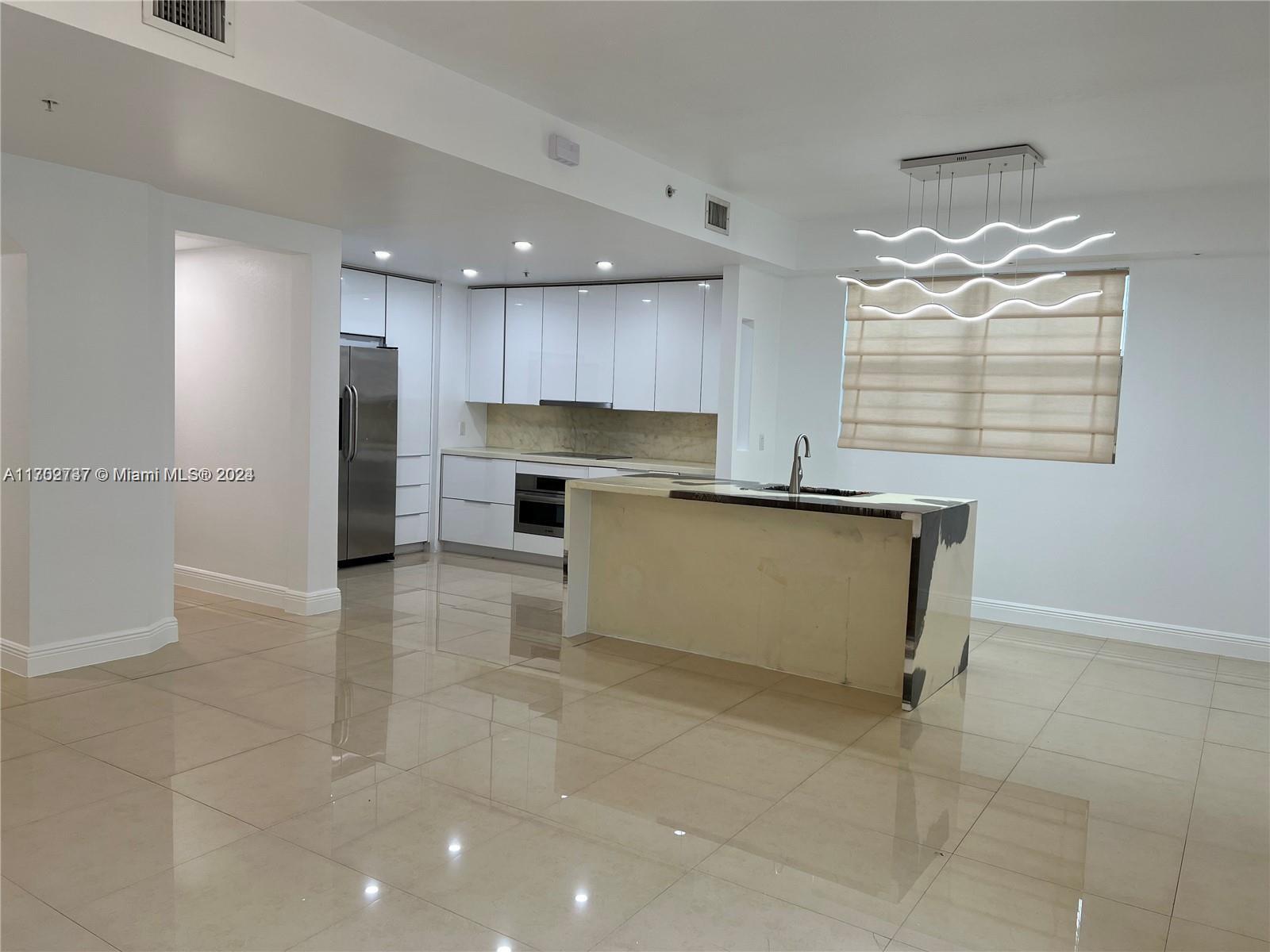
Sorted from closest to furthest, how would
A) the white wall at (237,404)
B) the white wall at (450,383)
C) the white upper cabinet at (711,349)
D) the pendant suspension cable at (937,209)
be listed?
the pendant suspension cable at (937,209), the white wall at (237,404), the white upper cabinet at (711,349), the white wall at (450,383)

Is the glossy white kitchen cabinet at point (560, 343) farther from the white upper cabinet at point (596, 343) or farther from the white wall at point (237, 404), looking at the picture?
the white wall at point (237, 404)

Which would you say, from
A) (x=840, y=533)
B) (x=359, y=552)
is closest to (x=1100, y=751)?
(x=840, y=533)

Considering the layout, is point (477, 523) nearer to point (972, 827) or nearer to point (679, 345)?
point (679, 345)

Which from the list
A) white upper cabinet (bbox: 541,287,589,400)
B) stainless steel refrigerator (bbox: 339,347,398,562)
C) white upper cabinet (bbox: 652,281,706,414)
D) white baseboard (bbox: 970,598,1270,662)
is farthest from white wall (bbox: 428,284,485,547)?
white baseboard (bbox: 970,598,1270,662)

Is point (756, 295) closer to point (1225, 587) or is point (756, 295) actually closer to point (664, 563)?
point (664, 563)

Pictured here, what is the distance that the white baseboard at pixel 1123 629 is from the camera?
561 centimetres

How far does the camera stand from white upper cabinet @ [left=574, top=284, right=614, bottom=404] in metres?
7.64

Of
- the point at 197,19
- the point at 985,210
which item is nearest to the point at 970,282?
the point at 985,210

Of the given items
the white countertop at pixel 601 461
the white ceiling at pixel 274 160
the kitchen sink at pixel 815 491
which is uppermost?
the white ceiling at pixel 274 160

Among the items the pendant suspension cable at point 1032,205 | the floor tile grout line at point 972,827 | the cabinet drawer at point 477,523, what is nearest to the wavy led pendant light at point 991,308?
the pendant suspension cable at point 1032,205

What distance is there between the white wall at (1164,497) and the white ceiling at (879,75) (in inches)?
35.7

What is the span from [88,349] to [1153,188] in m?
5.91

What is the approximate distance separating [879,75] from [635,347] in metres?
3.89

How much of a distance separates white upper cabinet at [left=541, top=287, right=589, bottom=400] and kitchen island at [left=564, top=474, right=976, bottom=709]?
251 centimetres
